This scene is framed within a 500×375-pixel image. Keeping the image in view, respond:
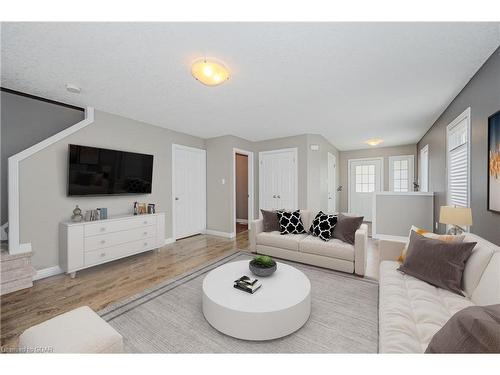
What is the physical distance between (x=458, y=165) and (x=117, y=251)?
196 inches

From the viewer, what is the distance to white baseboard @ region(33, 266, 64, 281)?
2.65 metres

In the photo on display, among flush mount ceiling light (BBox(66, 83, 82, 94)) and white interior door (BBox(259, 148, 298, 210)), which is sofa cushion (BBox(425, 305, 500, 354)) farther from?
white interior door (BBox(259, 148, 298, 210))

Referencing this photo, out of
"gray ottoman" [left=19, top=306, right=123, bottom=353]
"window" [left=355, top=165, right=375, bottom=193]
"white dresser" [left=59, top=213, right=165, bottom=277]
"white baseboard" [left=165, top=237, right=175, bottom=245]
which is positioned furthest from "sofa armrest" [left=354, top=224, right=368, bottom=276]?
"window" [left=355, top=165, right=375, bottom=193]

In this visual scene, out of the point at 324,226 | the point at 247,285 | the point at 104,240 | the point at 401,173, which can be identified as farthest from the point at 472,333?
the point at 401,173

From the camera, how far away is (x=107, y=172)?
3.24 meters

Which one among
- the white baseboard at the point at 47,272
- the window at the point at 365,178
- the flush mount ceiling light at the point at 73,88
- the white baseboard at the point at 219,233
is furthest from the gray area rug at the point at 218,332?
the window at the point at 365,178

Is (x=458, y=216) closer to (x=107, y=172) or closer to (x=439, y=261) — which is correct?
(x=439, y=261)

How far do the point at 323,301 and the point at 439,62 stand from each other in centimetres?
260

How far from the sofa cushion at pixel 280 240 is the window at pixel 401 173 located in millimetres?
4728

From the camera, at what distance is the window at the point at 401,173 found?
6078mm

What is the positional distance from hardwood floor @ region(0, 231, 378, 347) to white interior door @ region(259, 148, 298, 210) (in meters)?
1.72

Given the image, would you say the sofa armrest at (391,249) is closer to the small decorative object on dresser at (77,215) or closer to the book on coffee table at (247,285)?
the book on coffee table at (247,285)
